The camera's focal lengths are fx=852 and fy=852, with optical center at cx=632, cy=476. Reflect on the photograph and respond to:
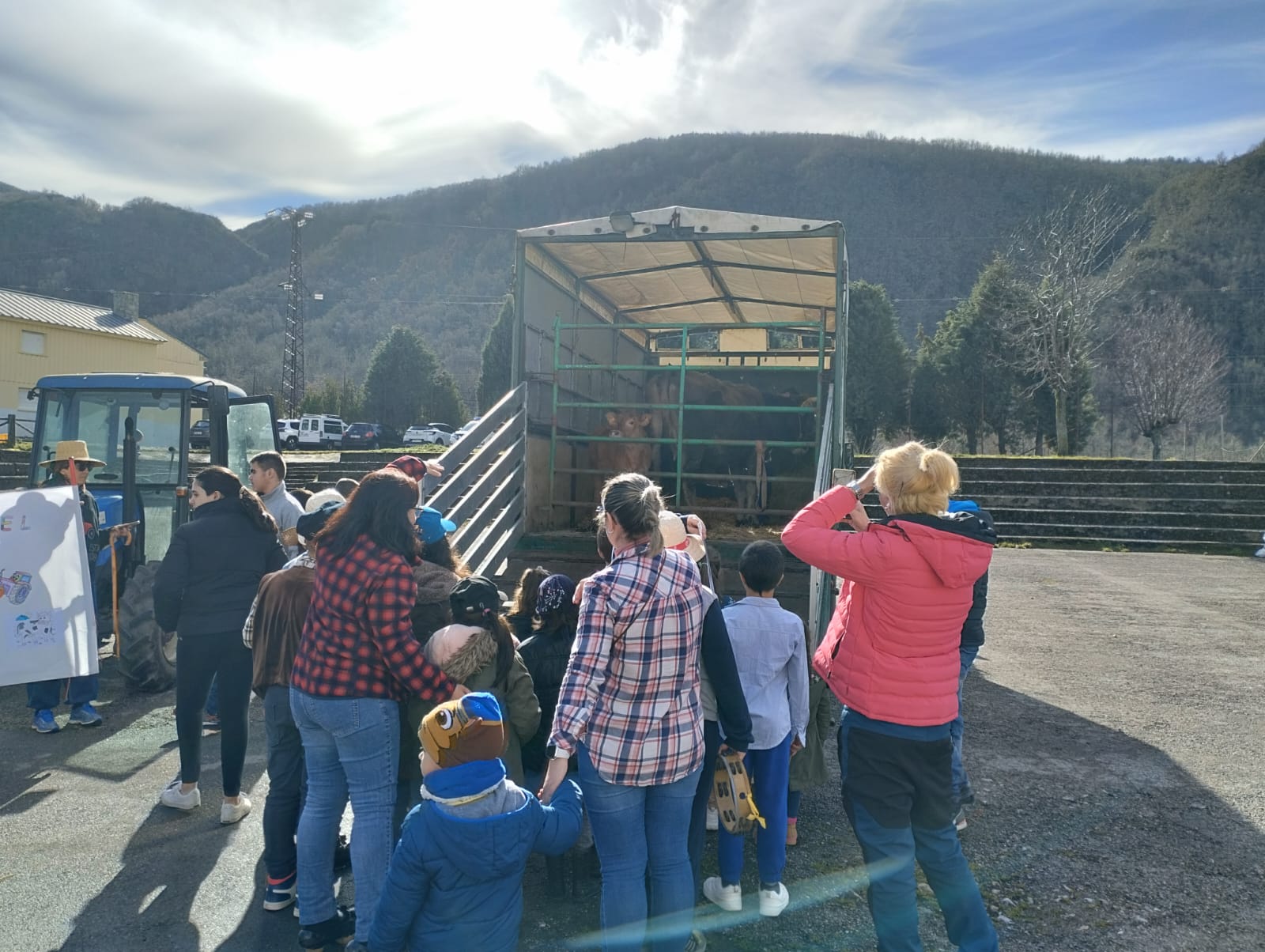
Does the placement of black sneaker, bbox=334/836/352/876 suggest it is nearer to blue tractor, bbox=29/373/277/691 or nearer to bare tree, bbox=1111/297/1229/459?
blue tractor, bbox=29/373/277/691

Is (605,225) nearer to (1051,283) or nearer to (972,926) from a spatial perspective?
(972,926)

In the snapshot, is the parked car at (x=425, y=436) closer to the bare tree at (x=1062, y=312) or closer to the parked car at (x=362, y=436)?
the parked car at (x=362, y=436)

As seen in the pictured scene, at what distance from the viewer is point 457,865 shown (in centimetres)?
Result: 221

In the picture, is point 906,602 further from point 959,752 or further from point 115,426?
point 115,426

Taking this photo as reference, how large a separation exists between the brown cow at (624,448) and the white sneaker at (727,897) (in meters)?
4.20

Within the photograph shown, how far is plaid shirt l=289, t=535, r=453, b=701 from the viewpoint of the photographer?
2.80m

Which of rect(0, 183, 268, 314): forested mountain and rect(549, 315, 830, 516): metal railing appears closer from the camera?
rect(549, 315, 830, 516): metal railing

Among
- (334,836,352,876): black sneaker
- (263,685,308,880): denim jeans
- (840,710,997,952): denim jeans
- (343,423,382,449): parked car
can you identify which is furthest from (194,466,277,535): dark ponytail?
(343,423,382,449): parked car

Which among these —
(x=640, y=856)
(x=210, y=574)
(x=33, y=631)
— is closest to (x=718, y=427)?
(x=210, y=574)

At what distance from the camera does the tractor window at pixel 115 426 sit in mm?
7195

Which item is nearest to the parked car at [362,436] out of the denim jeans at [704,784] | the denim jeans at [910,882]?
the denim jeans at [704,784]

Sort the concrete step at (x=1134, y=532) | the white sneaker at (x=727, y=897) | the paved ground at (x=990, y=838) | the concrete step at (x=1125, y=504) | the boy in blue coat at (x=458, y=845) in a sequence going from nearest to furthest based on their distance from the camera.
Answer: the boy in blue coat at (x=458, y=845), the paved ground at (x=990, y=838), the white sneaker at (x=727, y=897), the concrete step at (x=1134, y=532), the concrete step at (x=1125, y=504)

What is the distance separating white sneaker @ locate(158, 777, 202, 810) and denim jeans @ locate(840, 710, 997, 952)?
3.25m

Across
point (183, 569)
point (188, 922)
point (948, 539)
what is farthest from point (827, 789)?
point (183, 569)
